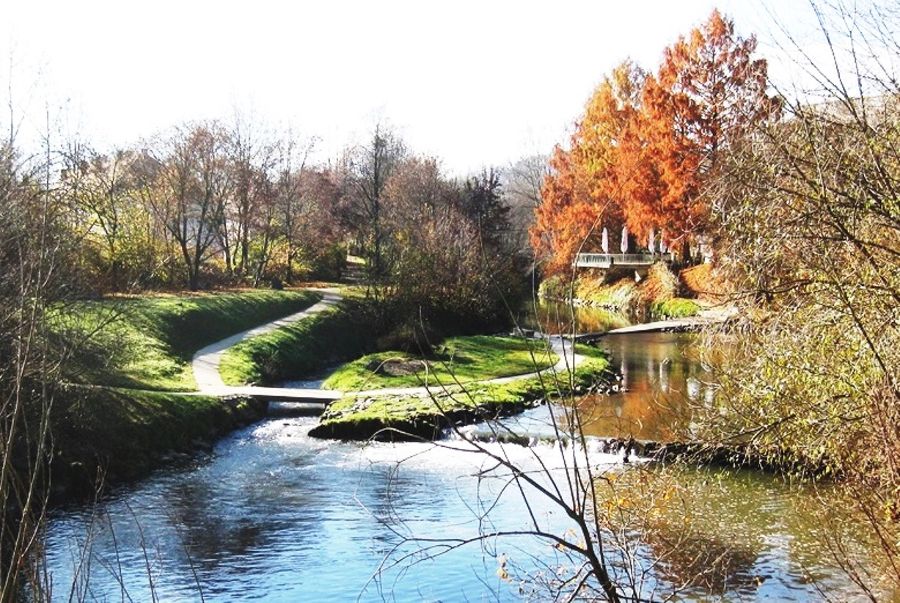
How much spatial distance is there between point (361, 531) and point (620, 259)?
3932cm

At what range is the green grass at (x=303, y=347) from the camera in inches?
932

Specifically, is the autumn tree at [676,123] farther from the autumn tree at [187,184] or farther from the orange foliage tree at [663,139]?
the autumn tree at [187,184]

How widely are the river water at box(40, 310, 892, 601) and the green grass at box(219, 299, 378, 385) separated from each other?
20.8 ft

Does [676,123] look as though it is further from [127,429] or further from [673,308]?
[127,429]

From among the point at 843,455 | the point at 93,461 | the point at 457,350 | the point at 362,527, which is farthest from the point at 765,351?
the point at 457,350

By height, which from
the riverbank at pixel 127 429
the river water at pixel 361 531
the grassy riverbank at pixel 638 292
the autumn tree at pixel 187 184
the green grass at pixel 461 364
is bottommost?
the river water at pixel 361 531

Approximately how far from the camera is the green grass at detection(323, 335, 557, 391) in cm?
2180

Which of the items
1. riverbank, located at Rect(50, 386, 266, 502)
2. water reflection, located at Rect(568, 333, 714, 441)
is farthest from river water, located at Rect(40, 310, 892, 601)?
riverbank, located at Rect(50, 386, 266, 502)

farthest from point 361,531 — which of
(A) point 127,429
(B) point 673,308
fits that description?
(B) point 673,308

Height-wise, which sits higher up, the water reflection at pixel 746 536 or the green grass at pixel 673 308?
the green grass at pixel 673 308

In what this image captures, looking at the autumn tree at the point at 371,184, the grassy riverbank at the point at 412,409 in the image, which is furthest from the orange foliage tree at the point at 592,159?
the grassy riverbank at the point at 412,409

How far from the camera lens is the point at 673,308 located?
40.9m

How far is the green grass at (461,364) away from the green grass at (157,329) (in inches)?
159

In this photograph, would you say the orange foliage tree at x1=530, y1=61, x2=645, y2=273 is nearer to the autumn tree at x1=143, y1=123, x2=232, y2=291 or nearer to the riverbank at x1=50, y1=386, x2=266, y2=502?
the autumn tree at x1=143, y1=123, x2=232, y2=291
